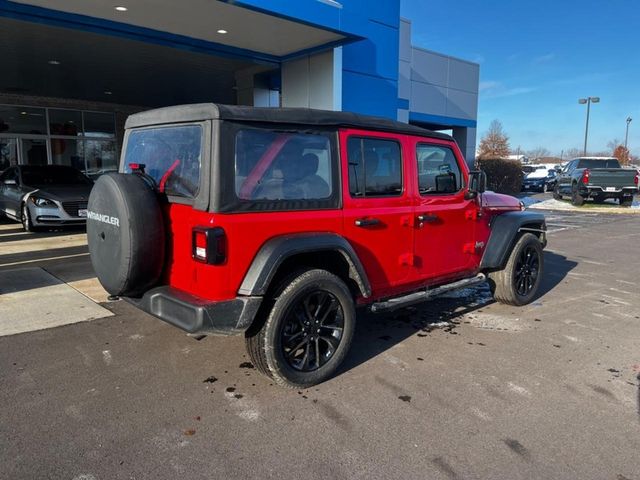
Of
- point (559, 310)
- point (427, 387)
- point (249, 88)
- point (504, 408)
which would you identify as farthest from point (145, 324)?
point (249, 88)

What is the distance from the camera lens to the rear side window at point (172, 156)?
3276 millimetres

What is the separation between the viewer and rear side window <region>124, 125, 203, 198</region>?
328 cm

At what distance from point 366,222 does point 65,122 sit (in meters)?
17.4

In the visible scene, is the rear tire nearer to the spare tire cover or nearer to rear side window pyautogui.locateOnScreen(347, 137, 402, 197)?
rear side window pyautogui.locateOnScreen(347, 137, 402, 197)

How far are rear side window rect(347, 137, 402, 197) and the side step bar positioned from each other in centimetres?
91

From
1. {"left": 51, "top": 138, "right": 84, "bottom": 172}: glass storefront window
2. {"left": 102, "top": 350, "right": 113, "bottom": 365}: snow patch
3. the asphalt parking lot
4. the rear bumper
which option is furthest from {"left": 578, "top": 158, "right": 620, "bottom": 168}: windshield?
{"left": 102, "top": 350, "right": 113, "bottom": 365}: snow patch

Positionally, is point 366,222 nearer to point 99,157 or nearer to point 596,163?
point 99,157

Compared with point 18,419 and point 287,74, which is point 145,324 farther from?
point 287,74

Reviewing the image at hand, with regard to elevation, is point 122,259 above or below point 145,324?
above

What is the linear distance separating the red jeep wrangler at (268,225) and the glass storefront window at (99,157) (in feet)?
52.1

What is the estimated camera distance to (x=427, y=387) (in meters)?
3.52

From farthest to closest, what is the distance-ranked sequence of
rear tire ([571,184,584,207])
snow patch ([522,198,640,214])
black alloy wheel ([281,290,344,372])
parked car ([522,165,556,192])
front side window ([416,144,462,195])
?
1. parked car ([522,165,556,192])
2. rear tire ([571,184,584,207])
3. snow patch ([522,198,640,214])
4. front side window ([416,144,462,195])
5. black alloy wheel ([281,290,344,372])

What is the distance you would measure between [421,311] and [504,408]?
85.3 inches

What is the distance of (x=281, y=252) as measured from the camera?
3.21 metres
